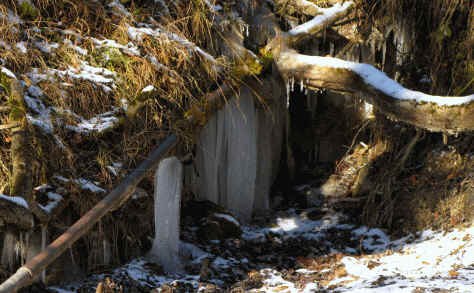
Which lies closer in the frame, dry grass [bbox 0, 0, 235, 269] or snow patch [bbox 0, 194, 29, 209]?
snow patch [bbox 0, 194, 29, 209]

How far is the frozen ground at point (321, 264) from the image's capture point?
13.0ft

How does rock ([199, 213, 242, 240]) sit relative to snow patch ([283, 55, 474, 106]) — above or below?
below

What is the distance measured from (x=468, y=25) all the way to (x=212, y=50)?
2.85m

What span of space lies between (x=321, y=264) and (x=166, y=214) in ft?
5.59

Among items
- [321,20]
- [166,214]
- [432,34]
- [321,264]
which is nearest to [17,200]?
[166,214]

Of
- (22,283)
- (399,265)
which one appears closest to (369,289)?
(399,265)

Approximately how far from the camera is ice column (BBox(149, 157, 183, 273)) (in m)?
4.82

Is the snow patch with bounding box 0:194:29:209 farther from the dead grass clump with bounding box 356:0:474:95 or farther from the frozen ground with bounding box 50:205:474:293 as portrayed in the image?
the dead grass clump with bounding box 356:0:474:95

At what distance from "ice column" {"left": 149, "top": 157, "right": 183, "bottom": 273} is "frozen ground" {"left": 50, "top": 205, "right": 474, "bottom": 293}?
0.52ft

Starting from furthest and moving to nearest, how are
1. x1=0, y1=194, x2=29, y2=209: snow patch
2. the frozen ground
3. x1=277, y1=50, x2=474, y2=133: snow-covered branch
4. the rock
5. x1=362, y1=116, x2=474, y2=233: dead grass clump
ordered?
1. the rock
2. x1=362, y1=116, x2=474, y2=233: dead grass clump
3. x1=277, y1=50, x2=474, y2=133: snow-covered branch
4. the frozen ground
5. x1=0, y1=194, x2=29, y2=209: snow patch

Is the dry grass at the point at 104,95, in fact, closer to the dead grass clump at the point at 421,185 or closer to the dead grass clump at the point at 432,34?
the dead grass clump at the point at 432,34

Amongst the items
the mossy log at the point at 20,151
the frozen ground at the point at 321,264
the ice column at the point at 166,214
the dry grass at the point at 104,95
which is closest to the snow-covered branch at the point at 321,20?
the dry grass at the point at 104,95

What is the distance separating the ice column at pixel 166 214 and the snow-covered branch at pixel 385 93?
1665 millimetres

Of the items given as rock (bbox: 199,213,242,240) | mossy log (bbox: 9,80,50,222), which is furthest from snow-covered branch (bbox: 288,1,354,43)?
mossy log (bbox: 9,80,50,222)
